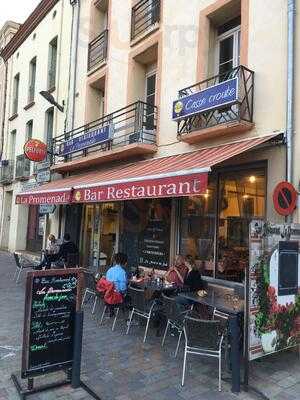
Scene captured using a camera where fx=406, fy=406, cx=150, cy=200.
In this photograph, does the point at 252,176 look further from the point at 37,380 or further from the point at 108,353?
the point at 37,380

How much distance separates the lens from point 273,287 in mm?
5406

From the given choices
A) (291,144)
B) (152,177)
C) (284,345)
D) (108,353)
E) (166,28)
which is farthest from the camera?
(166,28)

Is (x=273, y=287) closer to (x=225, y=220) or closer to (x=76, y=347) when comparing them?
(x=76, y=347)

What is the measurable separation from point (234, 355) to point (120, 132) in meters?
7.61

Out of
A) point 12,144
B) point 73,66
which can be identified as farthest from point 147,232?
point 12,144

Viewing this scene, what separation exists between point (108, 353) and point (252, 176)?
4.05m

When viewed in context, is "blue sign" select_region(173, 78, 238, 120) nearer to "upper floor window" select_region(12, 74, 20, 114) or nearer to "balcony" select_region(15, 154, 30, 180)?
"balcony" select_region(15, 154, 30, 180)

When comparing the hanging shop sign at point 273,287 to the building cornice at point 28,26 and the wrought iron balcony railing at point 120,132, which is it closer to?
the wrought iron balcony railing at point 120,132

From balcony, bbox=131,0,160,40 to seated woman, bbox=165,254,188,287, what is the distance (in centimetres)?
620

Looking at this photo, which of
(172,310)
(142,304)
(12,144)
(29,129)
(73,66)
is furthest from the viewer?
(12,144)

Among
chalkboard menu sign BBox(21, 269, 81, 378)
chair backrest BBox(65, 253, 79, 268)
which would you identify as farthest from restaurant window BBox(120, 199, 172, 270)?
chalkboard menu sign BBox(21, 269, 81, 378)

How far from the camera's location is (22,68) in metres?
20.4

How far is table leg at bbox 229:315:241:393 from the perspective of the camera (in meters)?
4.94

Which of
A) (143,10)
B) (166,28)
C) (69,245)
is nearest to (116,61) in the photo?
(143,10)
